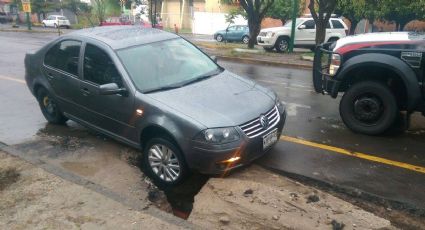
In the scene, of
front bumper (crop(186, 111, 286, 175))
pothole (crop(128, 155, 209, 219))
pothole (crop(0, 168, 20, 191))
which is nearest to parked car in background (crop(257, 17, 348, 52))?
pothole (crop(128, 155, 209, 219))

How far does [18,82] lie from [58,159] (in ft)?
18.4

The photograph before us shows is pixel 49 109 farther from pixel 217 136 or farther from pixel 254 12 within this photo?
pixel 254 12

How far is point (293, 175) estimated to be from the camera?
4.67 m

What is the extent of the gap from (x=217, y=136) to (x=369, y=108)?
9.80ft

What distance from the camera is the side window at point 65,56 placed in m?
5.58

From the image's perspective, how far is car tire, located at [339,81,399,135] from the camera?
577 centimetres

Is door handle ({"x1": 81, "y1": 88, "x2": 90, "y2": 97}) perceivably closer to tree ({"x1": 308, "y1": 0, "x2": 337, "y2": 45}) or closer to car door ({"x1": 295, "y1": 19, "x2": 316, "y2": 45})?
tree ({"x1": 308, "y1": 0, "x2": 337, "y2": 45})

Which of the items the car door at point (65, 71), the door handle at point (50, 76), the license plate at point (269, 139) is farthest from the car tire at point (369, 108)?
the door handle at point (50, 76)

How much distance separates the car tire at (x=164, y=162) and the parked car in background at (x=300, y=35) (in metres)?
14.9

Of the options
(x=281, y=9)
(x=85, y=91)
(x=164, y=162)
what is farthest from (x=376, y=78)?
(x=281, y=9)

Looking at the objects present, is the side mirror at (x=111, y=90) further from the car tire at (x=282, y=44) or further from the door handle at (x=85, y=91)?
the car tire at (x=282, y=44)

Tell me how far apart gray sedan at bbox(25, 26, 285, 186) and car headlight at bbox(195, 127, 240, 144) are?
1 centimetres

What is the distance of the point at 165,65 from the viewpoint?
517 centimetres

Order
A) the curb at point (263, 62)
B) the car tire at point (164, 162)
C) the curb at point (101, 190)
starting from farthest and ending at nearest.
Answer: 1. the curb at point (263, 62)
2. the car tire at point (164, 162)
3. the curb at point (101, 190)
